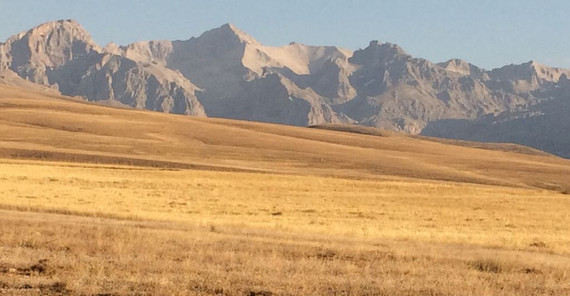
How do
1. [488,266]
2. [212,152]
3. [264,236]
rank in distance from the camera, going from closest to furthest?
[488,266]
[264,236]
[212,152]

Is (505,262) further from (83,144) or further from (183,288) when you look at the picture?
(83,144)

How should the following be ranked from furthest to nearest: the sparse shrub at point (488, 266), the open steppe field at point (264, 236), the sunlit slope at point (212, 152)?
1. the sunlit slope at point (212, 152)
2. the sparse shrub at point (488, 266)
3. the open steppe field at point (264, 236)

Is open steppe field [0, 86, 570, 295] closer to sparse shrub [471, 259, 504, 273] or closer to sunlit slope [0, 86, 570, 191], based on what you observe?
sparse shrub [471, 259, 504, 273]

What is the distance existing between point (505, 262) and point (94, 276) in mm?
12474

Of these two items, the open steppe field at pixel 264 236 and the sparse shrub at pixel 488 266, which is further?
the sparse shrub at pixel 488 266

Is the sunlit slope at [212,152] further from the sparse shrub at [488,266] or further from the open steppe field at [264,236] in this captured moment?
the sparse shrub at [488,266]

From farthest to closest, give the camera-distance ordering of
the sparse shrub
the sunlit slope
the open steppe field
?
the sunlit slope → the sparse shrub → the open steppe field

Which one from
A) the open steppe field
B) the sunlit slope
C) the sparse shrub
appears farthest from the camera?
the sunlit slope

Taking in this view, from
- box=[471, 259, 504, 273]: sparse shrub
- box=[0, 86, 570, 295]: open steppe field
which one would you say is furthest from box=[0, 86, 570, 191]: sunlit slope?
box=[471, 259, 504, 273]: sparse shrub

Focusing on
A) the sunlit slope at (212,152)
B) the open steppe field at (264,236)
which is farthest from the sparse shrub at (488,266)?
the sunlit slope at (212,152)

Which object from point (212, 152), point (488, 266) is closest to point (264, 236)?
point (488, 266)

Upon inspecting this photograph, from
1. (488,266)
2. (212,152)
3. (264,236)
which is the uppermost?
(212,152)

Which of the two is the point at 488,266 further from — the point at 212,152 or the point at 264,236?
the point at 212,152

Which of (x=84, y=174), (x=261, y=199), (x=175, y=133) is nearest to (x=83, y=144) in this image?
(x=175, y=133)
